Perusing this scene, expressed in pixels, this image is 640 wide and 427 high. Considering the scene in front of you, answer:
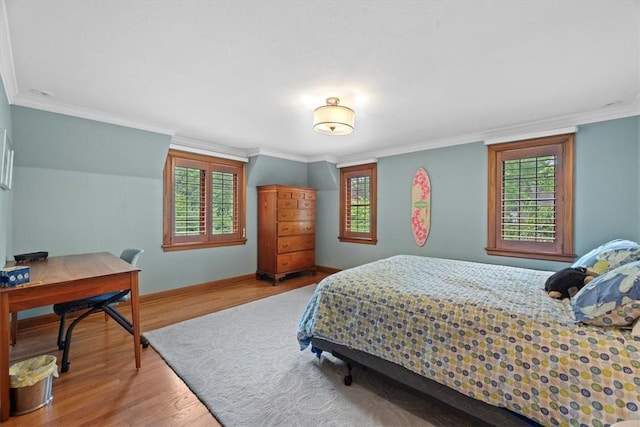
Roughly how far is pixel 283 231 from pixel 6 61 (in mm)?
3553

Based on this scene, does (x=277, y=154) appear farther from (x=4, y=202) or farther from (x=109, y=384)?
(x=109, y=384)

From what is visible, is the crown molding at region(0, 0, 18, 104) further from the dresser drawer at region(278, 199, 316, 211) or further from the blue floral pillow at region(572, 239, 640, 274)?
the blue floral pillow at region(572, 239, 640, 274)

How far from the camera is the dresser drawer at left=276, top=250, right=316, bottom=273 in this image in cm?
480

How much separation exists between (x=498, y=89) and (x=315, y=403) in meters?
2.84

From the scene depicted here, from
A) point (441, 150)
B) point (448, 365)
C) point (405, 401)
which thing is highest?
point (441, 150)

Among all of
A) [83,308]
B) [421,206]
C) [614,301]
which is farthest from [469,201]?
[83,308]

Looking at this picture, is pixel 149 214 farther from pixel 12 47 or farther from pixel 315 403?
pixel 315 403

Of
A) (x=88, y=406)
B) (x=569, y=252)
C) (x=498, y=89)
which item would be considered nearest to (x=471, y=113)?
(x=498, y=89)

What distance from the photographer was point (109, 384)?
2.02 m

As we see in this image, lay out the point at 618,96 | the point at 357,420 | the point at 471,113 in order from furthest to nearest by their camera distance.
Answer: the point at 471,113, the point at 618,96, the point at 357,420

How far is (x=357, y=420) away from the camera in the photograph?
1.69 meters

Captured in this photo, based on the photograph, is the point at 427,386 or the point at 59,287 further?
the point at 59,287

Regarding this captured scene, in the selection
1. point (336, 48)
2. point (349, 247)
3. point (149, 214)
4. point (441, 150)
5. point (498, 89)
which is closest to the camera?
point (336, 48)

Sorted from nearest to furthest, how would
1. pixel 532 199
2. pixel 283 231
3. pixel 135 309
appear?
pixel 135 309, pixel 532 199, pixel 283 231
